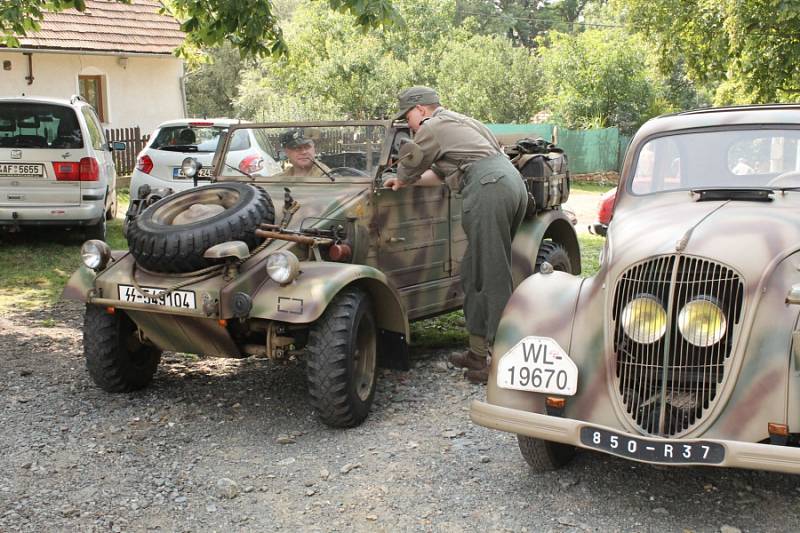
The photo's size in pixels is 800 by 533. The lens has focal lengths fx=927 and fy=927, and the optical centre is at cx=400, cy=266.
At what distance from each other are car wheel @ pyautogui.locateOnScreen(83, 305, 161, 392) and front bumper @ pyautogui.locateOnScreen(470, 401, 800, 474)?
8.46 feet

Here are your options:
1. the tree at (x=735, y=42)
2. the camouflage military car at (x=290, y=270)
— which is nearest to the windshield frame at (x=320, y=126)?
the camouflage military car at (x=290, y=270)

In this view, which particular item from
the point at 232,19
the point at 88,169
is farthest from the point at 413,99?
the point at 88,169

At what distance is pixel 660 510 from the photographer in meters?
4.03

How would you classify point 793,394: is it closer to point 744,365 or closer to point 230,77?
point 744,365

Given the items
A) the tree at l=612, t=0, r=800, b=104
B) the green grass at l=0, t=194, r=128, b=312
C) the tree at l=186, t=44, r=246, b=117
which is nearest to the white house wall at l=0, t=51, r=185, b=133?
the green grass at l=0, t=194, r=128, b=312

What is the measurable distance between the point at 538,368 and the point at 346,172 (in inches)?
101

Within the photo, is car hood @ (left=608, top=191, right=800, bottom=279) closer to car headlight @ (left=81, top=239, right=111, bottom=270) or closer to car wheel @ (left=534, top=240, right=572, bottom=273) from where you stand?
car wheel @ (left=534, top=240, right=572, bottom=273)

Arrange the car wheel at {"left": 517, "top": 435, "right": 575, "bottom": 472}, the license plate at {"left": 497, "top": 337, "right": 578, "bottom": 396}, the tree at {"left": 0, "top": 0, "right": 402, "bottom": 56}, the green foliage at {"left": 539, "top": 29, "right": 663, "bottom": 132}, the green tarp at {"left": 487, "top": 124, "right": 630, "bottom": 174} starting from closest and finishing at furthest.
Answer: the license plate at {"left": 497, "top": 337, "right": 578, "bottom": 396}
the car wheel at {"left": 517, "top": 435, "right": 575, "bottom": 472}
the tree at {"left": 0, "top": 0, "right": 402, "bottom": 56}
the green tarp at {"left": 487, "top": 124, "right": 630, "bottom": 174}
the green foliage at {"left": 539, "top": 29, "right": 663, "bottom": 132}

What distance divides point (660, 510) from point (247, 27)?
6555 millimetres

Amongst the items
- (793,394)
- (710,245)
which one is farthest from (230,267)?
(793,394)

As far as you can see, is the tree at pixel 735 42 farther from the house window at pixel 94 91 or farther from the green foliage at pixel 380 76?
the green foliage at pixel 380 76

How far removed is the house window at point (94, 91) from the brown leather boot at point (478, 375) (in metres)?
17.9

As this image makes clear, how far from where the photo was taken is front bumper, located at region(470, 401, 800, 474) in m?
3.36

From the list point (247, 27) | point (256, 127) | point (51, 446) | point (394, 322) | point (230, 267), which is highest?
point (247, 27)
